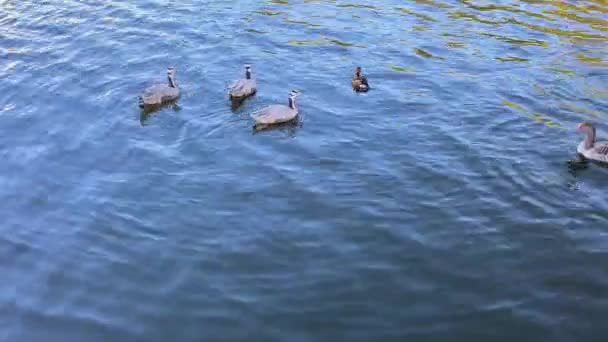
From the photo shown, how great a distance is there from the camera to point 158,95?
1969 cm

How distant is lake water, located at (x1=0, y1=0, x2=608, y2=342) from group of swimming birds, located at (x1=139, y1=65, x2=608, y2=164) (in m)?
0.38

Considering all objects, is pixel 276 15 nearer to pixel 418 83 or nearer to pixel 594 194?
pixel 418 83

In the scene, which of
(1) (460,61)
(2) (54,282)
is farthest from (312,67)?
(2) (54,282)

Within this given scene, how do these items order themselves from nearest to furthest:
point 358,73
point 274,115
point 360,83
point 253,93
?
point 274,115 → point 253,93 → point 360,83 → point 358,73

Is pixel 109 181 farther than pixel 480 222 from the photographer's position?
Yes

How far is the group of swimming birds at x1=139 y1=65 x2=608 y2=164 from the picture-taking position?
17.2 m

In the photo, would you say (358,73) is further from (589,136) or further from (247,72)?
(589,136)

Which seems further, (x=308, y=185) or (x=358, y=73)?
(x=358, y=73)

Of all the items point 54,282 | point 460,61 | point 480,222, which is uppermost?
point 460,61

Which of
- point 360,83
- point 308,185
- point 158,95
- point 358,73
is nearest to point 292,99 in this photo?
point 360,83

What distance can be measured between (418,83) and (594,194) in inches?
287

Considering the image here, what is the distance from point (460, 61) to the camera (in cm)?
2294

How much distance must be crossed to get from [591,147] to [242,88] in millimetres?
9365

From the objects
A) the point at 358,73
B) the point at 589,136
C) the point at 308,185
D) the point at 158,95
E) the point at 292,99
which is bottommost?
→ the point at 308,185
